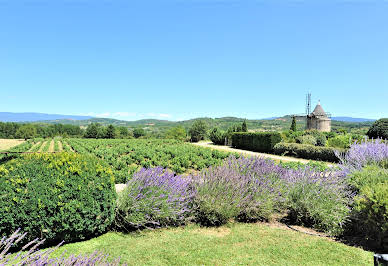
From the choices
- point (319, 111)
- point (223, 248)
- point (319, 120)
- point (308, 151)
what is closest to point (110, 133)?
point (319, 120)

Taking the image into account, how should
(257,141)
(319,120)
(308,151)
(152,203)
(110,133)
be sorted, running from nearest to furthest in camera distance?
(152,203), (308,151), (257,141), (319,120), (110,133)

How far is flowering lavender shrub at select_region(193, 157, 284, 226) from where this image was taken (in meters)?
4.39

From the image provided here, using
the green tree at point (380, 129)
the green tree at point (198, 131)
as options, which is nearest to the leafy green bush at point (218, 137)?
the green tree at point (198, 131)

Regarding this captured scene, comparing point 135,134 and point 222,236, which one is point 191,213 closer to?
point 222,236

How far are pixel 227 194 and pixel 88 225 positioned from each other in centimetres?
239

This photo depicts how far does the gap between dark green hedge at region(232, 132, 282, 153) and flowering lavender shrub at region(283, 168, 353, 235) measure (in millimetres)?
19411

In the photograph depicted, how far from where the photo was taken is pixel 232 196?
448cm

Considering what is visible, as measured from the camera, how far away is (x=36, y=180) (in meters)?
3.60

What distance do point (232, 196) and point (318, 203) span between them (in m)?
1.58

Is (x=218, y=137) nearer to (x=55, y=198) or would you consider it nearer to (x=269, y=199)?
(x=269, y=199)

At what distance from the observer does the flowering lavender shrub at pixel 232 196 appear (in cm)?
439

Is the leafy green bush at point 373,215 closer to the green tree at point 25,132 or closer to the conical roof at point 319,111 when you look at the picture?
the conical roof at point 319,111

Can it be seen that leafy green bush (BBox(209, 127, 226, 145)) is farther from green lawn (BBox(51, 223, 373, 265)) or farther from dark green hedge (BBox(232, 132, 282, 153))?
green lawn (BBox(51, 223, 373, 265))

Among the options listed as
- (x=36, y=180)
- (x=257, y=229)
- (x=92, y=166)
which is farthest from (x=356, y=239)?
(x=36, y=180)
